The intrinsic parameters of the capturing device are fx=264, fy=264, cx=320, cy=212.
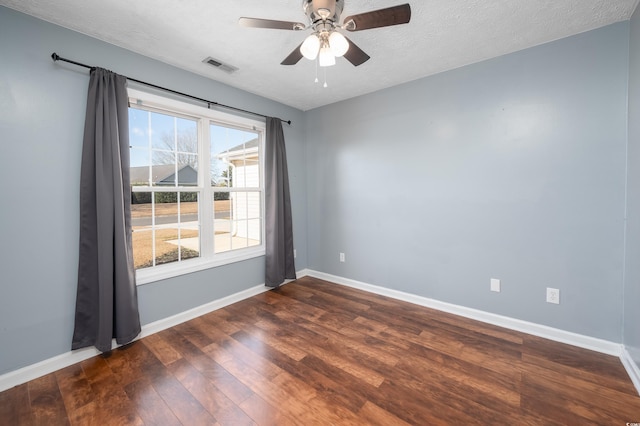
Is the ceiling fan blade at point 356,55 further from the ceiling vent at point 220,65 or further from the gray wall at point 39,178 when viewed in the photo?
the gray wall at point 39,178

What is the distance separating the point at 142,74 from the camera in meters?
2.44

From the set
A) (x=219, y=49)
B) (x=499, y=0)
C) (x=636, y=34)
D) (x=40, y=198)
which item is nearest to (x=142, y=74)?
(x=219, y=49)

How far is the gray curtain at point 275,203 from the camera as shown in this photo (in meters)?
3.52

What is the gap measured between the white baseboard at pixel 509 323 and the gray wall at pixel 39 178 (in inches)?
120

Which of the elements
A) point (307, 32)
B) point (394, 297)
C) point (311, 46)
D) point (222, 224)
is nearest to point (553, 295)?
point (394, 297)

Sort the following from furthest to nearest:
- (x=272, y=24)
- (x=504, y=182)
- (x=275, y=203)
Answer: (x=275, y=203) < (x=504, y=182) < (x=272, y=24)

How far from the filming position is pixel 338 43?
5.05ft

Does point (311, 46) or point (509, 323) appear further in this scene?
point (509, 323)

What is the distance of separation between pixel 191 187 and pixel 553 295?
3.66 metres

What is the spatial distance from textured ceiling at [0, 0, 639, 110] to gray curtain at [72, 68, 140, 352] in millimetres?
427

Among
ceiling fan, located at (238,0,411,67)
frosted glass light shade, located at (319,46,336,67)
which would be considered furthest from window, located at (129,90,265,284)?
frosted glass light shade, located at (319,46,336,67)

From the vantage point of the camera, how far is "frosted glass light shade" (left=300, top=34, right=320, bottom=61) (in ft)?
5.19

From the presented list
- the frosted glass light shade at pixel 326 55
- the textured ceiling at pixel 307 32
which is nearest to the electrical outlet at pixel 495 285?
the textured ceiling at pixel 307 32

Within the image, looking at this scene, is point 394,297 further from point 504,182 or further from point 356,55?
point 356,55
